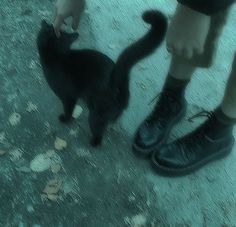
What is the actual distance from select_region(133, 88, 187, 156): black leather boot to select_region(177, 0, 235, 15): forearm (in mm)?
774

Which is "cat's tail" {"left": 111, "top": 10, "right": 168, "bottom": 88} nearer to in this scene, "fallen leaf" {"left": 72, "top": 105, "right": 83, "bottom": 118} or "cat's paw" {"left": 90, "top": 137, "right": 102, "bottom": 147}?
"cat's paw" {"left": 90, "top": 137, "right": 102, "bottom": 147}

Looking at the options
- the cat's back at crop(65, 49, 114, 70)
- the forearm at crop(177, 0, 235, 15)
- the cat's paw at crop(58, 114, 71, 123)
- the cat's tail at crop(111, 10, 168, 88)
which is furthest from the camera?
the cat's paw at crop(58, 114, 71, 123)

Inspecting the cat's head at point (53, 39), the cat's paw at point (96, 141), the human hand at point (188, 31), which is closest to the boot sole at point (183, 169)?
the cat's paw at point (96, 141)

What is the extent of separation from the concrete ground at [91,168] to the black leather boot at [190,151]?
0.18 ft

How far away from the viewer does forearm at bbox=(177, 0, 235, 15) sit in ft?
4.29

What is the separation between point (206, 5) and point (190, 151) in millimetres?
859

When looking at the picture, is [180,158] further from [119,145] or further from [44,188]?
[44,188]

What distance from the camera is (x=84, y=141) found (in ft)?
7.06

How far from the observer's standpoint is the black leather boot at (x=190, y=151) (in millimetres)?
2021

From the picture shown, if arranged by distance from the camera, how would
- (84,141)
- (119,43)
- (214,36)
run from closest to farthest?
(214,36)
(84,141)
(119,43)

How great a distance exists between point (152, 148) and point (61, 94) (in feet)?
1.48

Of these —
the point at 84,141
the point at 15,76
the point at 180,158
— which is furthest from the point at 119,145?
the point at 15,76

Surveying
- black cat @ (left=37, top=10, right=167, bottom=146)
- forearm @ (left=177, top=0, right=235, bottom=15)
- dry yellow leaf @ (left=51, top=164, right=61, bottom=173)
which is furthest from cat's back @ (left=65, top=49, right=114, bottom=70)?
forearm @ (left=177, top=0, right=235, bottom=15)

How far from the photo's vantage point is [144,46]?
5.61ft
